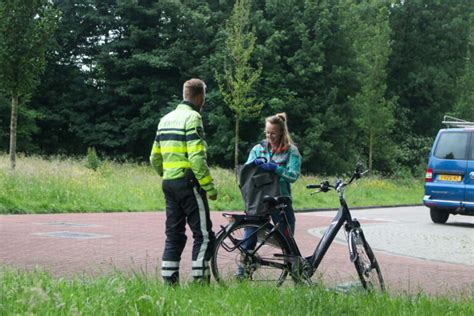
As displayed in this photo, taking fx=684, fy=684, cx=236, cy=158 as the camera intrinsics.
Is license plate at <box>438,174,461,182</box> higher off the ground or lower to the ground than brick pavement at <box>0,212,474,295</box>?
higher

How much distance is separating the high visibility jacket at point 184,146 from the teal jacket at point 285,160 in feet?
2.93

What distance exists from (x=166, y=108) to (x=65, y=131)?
7.68 meters

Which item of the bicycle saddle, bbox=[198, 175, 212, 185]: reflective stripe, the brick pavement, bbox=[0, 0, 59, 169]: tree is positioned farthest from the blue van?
bbox=[0, 0, 59, 169]: tree

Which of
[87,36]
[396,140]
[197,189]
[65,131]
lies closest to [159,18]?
[87,36]

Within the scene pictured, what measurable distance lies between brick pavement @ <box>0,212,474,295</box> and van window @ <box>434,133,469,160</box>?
4327mm

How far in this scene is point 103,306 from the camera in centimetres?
421

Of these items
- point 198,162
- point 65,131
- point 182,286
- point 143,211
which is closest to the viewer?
point 182,286

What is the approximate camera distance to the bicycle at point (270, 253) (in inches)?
240

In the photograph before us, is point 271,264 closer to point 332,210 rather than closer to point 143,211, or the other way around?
point 143,211

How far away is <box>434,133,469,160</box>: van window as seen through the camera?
50.9ft

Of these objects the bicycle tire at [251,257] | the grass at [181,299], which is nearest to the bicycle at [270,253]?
the bicycle tire at [251,257]

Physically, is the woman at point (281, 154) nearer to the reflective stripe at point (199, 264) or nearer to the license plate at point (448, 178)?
the reflective stripe at point (199, 264)

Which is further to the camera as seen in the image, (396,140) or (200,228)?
(396,140)

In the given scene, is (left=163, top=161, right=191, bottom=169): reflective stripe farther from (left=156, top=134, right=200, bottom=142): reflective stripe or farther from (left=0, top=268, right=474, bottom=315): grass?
(left=0, top=268, right=474, bottom=315): grass
